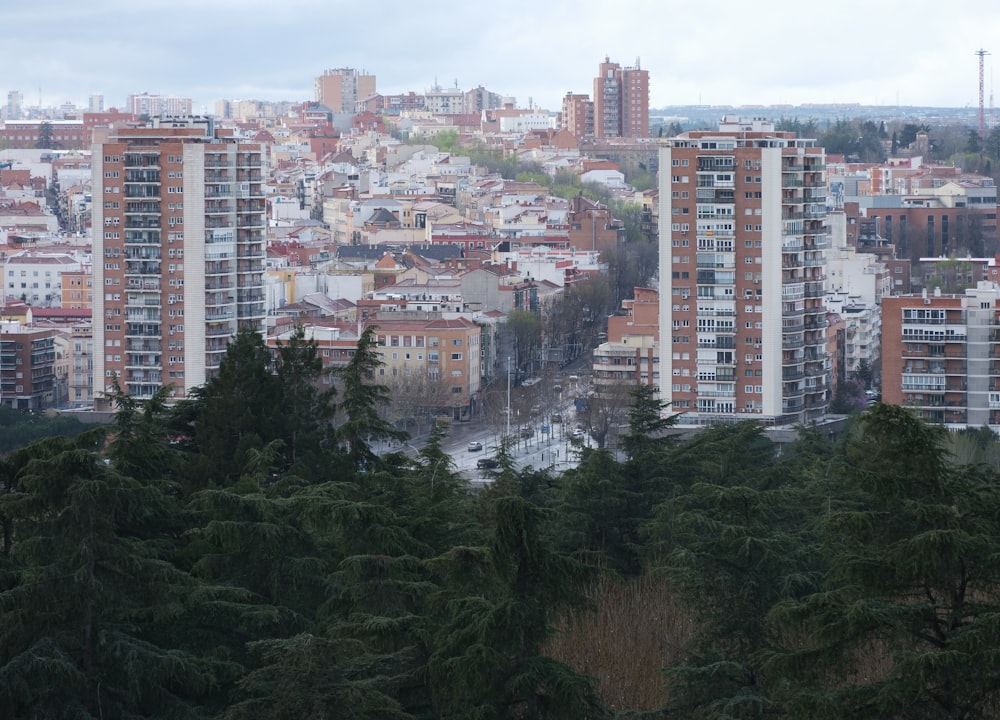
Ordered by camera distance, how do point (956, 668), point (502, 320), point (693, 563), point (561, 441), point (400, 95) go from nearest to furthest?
point (956, 668) → point (693, 563) → point (561, 441) → point (502, 320) → point (400, 95)

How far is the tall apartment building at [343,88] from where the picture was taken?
3187 inches

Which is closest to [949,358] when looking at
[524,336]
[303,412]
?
[524,336]

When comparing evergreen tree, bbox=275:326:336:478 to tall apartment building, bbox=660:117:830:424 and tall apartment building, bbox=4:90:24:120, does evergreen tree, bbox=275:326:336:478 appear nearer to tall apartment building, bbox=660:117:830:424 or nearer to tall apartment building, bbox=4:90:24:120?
tall apartment building, bbox=660:117:830:424

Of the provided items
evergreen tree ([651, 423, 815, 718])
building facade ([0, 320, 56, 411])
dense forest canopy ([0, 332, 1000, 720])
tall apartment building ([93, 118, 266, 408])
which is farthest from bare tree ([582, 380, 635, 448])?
evergreen tree ([651, 423, 815, 718])

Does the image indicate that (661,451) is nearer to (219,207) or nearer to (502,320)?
(219,207)

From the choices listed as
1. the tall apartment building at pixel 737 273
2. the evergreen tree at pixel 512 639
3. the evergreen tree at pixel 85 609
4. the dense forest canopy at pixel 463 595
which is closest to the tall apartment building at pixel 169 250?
the tall apartment building at pixel 737 273

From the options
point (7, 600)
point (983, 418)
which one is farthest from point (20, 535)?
point (983, 418)

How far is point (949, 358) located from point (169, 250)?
8.27m

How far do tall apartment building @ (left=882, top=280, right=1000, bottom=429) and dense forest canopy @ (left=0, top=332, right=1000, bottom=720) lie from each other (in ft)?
34.7

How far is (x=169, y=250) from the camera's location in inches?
882

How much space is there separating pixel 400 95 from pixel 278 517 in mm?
70612

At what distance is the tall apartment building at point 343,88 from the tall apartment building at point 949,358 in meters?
61.7

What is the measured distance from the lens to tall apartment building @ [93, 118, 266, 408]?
22312 mm

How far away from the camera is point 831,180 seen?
38.6 metres
